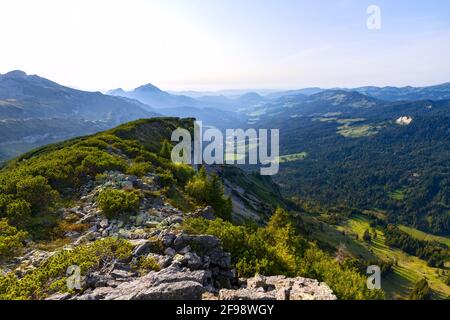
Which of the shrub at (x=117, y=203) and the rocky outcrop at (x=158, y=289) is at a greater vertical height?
the shrub at (x=117, y=203)

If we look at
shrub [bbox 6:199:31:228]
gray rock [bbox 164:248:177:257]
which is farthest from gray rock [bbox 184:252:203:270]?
shrub [bbox 6:199:31:228]

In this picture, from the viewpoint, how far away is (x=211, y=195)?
3556 centimetres

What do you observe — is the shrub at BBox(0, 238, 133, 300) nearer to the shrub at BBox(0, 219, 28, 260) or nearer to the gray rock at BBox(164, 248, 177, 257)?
the gray rock at BBox(164, 248, 177, 257)

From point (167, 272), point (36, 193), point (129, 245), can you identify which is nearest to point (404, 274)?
point (129, 245)

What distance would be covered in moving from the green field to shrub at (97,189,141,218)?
10852 centimetres

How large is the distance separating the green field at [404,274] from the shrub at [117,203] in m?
109

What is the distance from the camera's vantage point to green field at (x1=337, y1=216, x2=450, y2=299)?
12018 cm

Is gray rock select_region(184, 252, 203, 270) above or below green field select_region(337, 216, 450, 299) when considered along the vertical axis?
above

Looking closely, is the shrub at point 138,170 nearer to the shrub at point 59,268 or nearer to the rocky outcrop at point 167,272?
the rocky outcrop at point 167,272

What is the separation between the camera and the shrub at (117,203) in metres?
25.0

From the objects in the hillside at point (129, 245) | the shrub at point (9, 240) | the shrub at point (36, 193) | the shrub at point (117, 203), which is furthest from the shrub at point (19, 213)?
the shrub at point (117, 203)

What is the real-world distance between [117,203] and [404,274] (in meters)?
151
